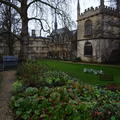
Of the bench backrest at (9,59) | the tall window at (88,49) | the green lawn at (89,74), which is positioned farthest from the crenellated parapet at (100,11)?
the bench backrest at (9,59)

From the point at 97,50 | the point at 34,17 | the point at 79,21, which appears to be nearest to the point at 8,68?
the point at 34,17

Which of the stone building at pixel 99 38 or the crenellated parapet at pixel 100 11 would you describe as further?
the stone building at pixel 99 38

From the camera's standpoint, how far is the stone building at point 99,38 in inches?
1198

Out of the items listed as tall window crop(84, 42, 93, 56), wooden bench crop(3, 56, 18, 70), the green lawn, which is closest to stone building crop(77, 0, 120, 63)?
tall window crop(84, 42, 93, 56)

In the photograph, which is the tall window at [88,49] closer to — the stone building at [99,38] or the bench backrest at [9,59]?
the stone building at [99,38]

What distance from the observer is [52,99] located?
209 inches

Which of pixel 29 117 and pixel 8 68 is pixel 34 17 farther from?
pixel 29 117

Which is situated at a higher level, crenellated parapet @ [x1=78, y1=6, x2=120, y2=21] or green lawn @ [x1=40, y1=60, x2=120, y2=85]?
crenellated parapet @ [x1=78, y1=6, x2=120, y2=21]

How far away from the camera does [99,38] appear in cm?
3052

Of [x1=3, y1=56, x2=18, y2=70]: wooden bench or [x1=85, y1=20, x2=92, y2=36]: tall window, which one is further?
[x1=85, y1=20, x2=92, y2=36]: tall window

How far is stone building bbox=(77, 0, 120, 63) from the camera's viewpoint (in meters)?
30.4

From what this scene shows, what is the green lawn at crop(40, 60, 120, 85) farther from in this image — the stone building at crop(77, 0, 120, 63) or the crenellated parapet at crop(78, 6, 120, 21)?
the crenellated parapet at crop(78, 6, 120, 21)

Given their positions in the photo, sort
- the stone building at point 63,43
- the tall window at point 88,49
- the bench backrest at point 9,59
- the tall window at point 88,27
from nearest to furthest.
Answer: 1. the stone building at point 63,43
2. the bench backrest at point 9,59
3. the tall window at point 88,49
4. the tall window at point 88,27

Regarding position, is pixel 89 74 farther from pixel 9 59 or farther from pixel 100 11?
pixel 100 11
